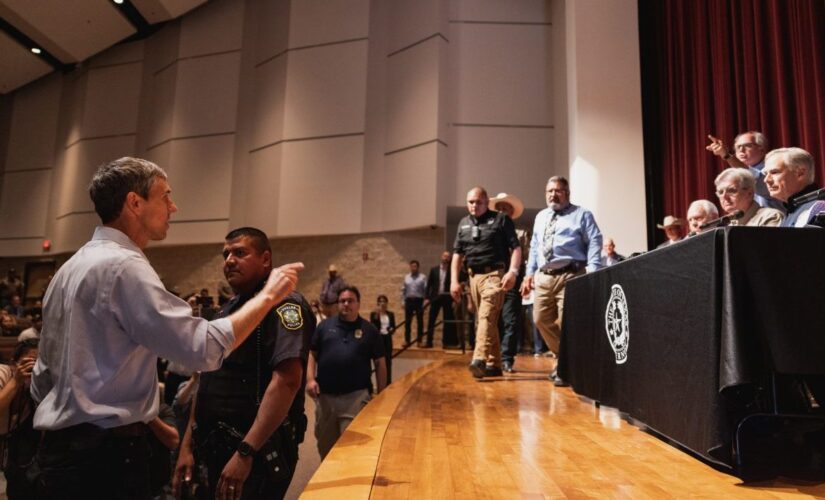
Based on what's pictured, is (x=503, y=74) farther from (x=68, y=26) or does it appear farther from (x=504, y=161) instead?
(x=68, y=26)

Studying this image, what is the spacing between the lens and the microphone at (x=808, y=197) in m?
1.88

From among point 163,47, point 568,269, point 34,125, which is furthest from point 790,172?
point 34,125

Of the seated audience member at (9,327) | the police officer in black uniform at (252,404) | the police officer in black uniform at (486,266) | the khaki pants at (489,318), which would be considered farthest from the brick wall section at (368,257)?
the police officer in black uniform at (252,404)

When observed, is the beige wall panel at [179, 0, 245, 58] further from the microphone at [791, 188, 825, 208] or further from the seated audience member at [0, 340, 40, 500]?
the microphone at [791, 188, 825, 208]

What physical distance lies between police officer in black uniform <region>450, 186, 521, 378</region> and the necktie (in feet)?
0.67

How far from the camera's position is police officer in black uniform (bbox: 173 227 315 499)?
1657 mm

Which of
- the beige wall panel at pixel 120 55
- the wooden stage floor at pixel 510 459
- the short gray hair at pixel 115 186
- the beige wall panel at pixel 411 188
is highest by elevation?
the beige wall panel at pixel 120 55

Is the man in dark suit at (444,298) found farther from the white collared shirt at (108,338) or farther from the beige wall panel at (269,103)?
the white collared shirt at (108,338)

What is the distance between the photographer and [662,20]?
6137 mm

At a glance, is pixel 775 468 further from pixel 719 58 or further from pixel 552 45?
pixel 552 45

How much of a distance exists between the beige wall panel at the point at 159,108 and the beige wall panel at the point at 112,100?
32cm

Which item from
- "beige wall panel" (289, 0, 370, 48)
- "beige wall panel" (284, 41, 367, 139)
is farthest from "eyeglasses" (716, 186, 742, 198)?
"beige wall panel" (289, 0, 370, 48)

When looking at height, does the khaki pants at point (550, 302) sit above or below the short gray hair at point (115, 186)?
below

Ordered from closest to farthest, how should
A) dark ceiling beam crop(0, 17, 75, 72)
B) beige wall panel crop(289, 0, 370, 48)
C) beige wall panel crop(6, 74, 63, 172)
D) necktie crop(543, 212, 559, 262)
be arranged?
necktie crop(543, 212, 559, 262) → beige wall panel crop(289, 0, 370, 48) → dark ceiling beam crop(0, 17, 75, 72) → beige wall panel crop(6, 74, 63, 172)
